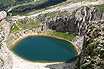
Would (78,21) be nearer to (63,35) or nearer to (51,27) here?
(63,35)

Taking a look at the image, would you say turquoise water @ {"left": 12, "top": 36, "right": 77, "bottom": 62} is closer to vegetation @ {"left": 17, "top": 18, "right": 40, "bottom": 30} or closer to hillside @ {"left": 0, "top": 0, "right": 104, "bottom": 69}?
hillside @ {"left": 0, "top": 0, "right": 104, "bottom": 69}

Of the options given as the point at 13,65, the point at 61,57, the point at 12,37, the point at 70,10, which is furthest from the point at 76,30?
the point at 13,65

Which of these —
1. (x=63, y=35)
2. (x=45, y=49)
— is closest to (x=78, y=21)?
(x=63, y=35)

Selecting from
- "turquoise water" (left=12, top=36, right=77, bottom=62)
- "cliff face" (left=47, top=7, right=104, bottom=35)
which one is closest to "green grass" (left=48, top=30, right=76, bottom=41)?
"cliff face" (left=47, top=7, right=104, bottom=35)

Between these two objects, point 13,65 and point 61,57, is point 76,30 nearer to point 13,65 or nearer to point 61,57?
point 61,57

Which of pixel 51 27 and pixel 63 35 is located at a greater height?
pixel 51 27

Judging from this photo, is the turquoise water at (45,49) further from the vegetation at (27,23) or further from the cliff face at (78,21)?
the cliff face at (78,21)

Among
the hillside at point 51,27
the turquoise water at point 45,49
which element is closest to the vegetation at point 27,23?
the hillside at point 51,27
